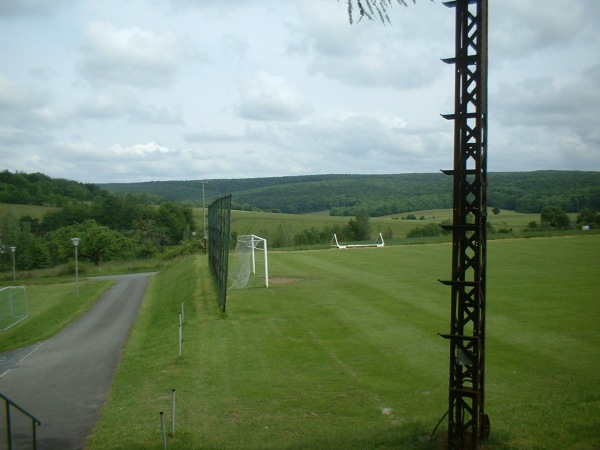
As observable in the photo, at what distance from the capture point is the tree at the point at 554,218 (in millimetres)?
75875

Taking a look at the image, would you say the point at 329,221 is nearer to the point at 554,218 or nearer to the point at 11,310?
the point at 554,218

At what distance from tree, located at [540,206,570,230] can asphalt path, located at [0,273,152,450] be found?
63636 mm

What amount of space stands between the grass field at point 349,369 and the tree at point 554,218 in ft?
172

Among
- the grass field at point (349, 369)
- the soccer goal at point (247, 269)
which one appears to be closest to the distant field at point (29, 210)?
the soccer goal at point (247, 269)

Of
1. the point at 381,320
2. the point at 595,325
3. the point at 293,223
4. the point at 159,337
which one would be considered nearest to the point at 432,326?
the point at 381,320

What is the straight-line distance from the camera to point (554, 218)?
3029 inches

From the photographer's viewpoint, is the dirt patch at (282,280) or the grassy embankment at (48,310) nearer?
the grassy embankment at (48,310)

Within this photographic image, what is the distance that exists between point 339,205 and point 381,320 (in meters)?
119

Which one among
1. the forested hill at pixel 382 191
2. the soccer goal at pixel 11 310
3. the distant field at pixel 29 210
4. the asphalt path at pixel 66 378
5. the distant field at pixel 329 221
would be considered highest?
the forested hill at pixel 382 191

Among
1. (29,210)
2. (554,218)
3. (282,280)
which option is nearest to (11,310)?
(282,280)

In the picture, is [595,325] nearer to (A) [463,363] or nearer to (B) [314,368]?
(B) [314,368]

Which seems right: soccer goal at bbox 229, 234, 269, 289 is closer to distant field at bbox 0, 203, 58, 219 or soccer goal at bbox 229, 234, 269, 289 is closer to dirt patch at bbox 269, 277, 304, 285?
dirt patch at bbox 269, 277, 304, 285

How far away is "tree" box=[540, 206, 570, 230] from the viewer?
7588 cm

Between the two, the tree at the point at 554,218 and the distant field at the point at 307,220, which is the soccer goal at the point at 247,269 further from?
the distant field at the point at 307,220
